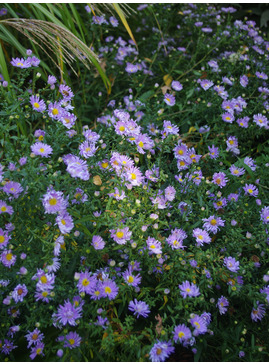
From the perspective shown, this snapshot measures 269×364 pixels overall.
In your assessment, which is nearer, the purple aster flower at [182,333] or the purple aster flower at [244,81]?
the purple aster flower at [182,333]

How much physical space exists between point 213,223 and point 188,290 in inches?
16.0

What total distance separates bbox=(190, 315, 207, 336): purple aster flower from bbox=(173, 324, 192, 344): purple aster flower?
0.03 metres

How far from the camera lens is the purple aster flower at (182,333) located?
1.34 metres

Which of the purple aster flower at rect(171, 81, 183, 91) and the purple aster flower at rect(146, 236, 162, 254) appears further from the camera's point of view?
the purple aster flower at rect(171, 81, 183, 91)

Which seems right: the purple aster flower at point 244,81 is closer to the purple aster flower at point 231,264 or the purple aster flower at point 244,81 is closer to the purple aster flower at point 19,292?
the purple aster flower at point 231,264

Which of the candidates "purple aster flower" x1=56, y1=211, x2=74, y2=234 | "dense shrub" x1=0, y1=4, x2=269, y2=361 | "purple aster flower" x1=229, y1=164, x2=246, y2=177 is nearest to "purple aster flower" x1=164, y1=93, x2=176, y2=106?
"dense shrub" x1=0, y1=4, x2=269, y2=361

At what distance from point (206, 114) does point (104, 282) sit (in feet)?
4.70

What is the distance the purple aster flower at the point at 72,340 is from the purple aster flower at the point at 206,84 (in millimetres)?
1721

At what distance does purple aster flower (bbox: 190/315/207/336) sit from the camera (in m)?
1.37

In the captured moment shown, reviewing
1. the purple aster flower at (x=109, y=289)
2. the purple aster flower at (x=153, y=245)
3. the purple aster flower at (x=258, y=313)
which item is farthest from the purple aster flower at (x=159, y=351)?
the purple aster flower at (x=258, y=313)

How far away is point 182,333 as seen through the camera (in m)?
1.36

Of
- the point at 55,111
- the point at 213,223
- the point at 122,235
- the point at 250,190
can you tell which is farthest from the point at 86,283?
the point at 250,190

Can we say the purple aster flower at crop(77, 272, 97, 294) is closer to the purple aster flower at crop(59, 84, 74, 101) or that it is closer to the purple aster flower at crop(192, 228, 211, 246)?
the purple aster flower at crop(192, 228, 211, 246)

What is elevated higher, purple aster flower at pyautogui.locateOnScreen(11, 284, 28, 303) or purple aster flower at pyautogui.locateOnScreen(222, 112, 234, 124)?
purple aster flower at pyautogui.locateOnScreen(11, 284, 28, 303)
